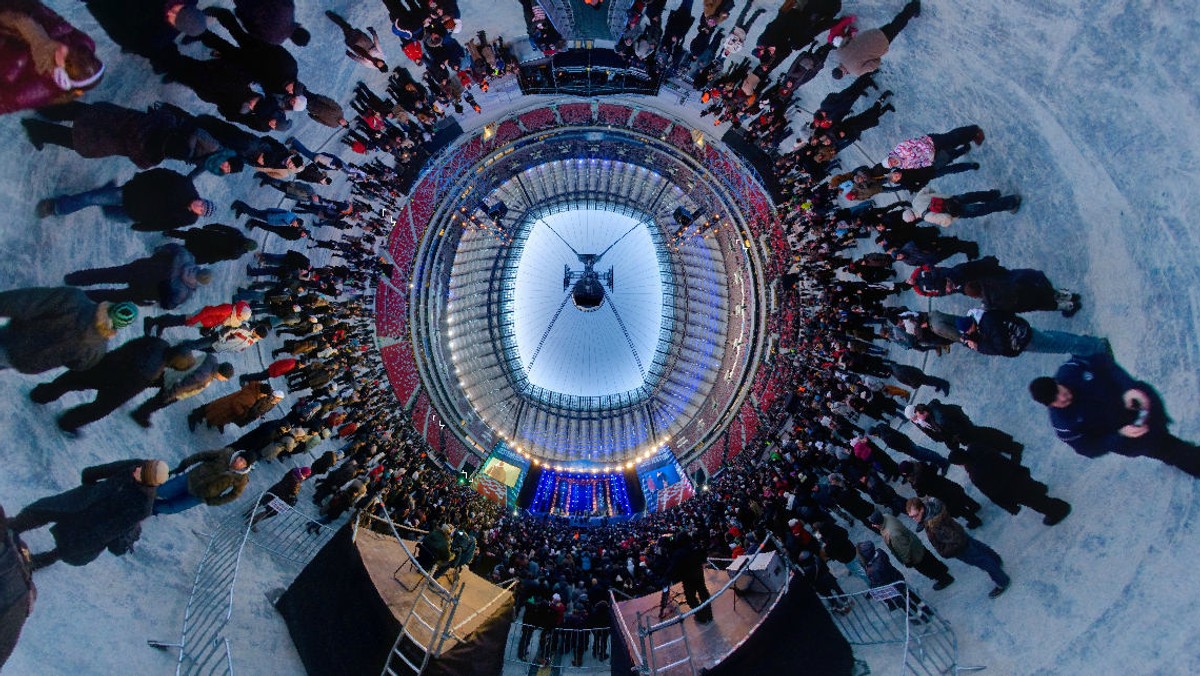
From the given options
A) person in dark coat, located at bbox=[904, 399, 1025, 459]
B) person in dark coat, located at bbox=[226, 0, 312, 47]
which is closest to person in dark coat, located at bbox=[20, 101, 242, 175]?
person in dark coat, located at bbox=[226, 0, 312, 47]

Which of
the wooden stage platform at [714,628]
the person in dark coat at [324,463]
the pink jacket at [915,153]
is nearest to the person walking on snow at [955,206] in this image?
the pink jacket at [915,153]

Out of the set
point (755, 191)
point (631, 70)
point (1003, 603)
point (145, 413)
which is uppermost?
point (631, 70)

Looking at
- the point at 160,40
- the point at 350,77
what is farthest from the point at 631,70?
the point at 160,40

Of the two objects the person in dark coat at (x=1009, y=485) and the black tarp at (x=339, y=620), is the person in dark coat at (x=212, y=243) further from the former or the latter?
the person in dark coat at (x=1009, y=485)

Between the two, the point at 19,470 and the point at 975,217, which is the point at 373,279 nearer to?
the point at 19,470

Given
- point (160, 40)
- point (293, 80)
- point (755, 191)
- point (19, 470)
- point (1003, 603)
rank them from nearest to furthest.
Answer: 1. point (19, 470)
2. point (160, 40)
3. point (1003, 603)
4. point (293, 80)
5. point (755, 191)

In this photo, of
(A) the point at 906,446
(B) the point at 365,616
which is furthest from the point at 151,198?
(A) the point at 906,446

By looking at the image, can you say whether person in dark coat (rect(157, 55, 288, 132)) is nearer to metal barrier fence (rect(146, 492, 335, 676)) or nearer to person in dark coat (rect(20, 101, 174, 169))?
person in dark coat (rect(20, 101, 174, 169))

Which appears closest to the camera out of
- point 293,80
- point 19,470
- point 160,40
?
point 19,470
